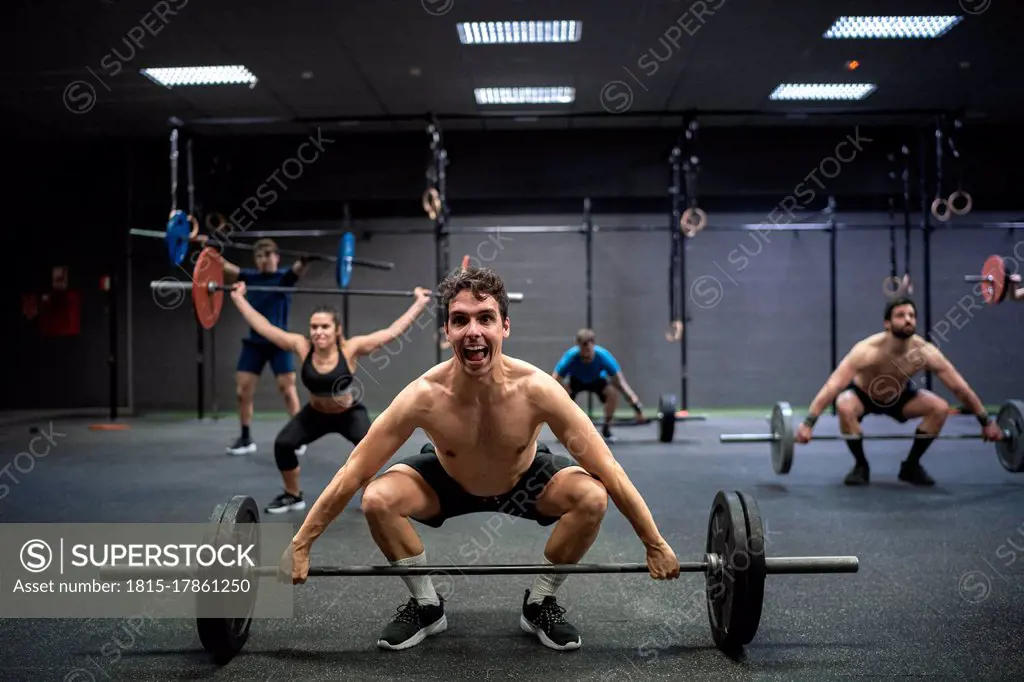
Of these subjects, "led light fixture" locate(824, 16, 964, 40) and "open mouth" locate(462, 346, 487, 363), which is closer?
"open mouth" locate(462, 346, 487, 363)

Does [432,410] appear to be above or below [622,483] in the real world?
above

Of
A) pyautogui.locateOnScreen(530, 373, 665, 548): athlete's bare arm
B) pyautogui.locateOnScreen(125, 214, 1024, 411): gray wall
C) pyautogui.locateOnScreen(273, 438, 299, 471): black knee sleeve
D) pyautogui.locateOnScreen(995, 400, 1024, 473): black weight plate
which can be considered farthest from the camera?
pyautogui.locateOnScreen(125, 214, 1024, 411): gray wall

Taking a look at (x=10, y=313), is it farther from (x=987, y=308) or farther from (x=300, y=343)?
(x=987, y=308)

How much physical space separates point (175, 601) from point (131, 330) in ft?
20.1

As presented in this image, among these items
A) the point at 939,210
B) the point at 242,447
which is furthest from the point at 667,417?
the point at 939,210

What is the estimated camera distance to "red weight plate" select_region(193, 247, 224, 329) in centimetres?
375

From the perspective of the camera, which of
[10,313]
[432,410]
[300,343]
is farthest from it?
[10,313]

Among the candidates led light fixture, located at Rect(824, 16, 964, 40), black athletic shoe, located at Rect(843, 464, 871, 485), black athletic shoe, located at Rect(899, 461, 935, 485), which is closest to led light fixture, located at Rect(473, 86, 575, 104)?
led light fixture, located at Rect(824, 16, 964, 40)

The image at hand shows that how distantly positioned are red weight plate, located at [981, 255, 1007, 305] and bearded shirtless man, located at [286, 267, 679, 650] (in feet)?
13.1

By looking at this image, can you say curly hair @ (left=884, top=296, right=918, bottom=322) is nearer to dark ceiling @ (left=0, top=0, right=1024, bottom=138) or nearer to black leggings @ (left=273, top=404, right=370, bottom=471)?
dark ceiling @ (left=0, top=0, right=1024, bottom=138)

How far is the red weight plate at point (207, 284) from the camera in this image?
3.75m

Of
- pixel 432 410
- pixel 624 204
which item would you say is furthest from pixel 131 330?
pixel 432 410

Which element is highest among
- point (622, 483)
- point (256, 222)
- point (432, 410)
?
point (256, 222)

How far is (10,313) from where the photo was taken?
7551 mm
